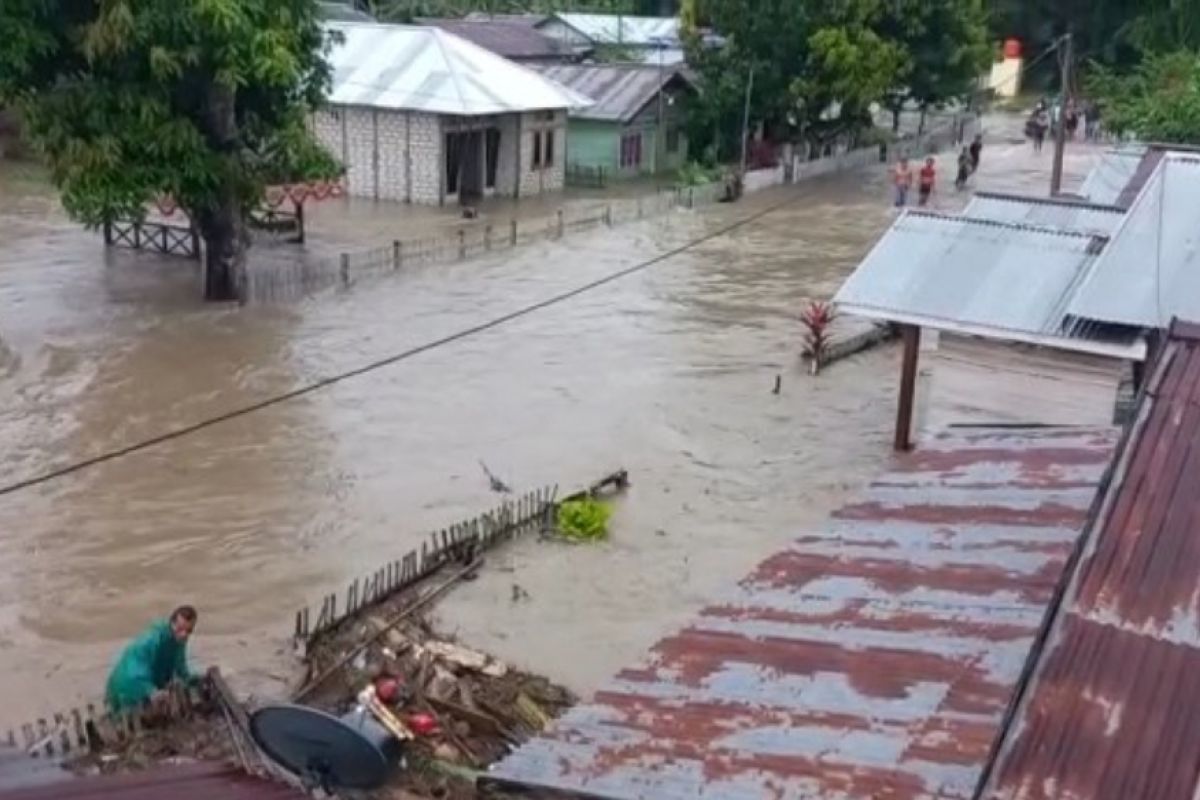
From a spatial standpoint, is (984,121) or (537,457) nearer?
(537,457)

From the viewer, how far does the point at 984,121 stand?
57344 millimetres

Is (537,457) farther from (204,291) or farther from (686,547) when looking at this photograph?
(204,291)

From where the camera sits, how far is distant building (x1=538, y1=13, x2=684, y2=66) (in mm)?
51375

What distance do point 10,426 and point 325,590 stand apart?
655 centimetres

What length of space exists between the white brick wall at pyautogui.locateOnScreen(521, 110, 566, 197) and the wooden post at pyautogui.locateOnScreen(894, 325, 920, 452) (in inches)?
821

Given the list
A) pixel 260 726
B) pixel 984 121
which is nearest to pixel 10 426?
pixel 260 726

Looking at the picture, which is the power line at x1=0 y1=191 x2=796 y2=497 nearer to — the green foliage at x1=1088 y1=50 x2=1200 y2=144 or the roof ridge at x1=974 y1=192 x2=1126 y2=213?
the roof ridge at x1=974 y1=192 x2=1126 y2=213

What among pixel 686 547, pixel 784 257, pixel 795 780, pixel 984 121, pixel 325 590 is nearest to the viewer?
pixel 795 780

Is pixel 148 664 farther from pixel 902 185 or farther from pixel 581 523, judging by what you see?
pixel 902 185

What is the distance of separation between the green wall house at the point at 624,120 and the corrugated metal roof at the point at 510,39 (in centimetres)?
379

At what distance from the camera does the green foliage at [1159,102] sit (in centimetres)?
2914

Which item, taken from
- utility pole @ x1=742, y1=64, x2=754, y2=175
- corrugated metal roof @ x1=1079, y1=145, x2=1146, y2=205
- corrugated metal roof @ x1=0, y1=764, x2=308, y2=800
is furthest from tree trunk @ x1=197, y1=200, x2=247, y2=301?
corrugated metal roof @ x1=0, y1=764, x2=308, y2=800

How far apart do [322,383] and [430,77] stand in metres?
16.7

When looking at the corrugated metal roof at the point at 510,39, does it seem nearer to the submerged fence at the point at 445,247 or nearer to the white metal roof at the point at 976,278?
the submerged fence at the point at 445,247
